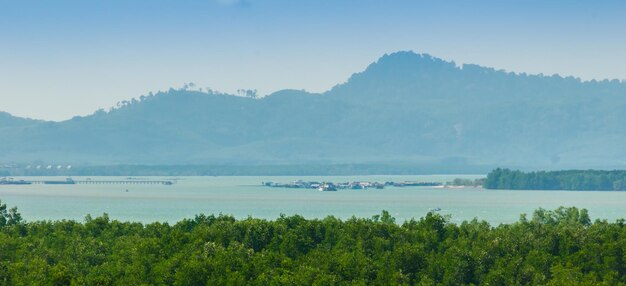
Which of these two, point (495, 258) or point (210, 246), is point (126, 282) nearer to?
point (210, 246)

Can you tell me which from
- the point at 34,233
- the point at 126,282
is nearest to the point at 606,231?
the point at 126,282

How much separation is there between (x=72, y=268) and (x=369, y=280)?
56.2ft

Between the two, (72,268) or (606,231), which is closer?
(72,268)

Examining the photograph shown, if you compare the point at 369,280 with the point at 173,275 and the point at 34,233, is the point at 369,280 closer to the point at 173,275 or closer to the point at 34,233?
the point at 173,275

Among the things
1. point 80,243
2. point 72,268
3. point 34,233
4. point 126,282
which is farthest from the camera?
point 34,233

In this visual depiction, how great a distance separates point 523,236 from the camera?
8581 centimetres

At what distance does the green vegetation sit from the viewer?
69438 millimetres

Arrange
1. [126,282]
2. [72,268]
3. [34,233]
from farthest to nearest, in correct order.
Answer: [34,233]
[72,268]
[126,282]

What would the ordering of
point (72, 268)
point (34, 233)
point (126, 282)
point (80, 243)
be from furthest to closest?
point (34, 233)
point (80, 243)
point (72, 268)
point (126, 282)

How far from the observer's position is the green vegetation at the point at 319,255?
69.4m

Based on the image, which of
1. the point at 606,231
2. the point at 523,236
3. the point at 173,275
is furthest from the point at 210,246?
the point at 606,231

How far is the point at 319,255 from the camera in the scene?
7638 centimetres

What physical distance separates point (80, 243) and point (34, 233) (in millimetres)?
12595

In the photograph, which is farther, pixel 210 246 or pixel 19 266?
pixel 210 246
